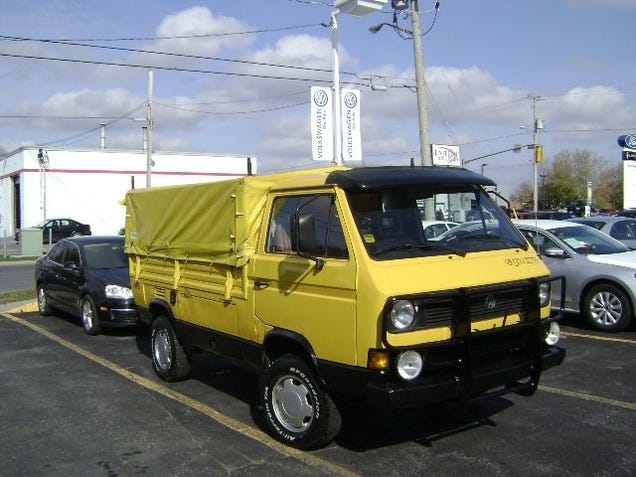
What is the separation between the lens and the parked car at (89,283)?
32.2ft

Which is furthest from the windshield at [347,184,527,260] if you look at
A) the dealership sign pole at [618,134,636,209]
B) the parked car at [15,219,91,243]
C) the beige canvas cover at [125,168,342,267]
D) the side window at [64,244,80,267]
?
the parked car at [15,219,91,243]

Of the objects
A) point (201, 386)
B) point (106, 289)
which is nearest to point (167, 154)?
point (106, 289)

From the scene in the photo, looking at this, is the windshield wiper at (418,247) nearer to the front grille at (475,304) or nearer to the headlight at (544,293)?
the front grille at (475,304)

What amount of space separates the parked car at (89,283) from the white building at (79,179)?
33646mm

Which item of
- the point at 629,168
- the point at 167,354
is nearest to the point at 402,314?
the point at 167,354

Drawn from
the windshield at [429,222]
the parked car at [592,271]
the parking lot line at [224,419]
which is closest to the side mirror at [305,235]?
the windshield at [429,222]

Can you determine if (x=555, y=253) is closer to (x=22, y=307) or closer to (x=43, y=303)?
(x=43, y=303)

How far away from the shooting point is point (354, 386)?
4.46 meters

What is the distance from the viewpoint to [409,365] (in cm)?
433

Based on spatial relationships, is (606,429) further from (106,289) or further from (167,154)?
(167,154)

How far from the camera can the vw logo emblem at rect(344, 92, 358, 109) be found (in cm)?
1641

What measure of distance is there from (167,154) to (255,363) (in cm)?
4855

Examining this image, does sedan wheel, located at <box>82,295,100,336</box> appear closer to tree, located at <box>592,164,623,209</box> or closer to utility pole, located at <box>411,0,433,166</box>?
utility pole, located at <box>411,0,433,166</box>

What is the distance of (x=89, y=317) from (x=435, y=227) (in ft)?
22.1
